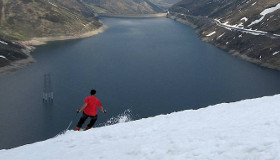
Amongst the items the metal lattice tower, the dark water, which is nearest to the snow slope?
the dark water

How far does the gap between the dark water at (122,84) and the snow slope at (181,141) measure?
55.9 meters

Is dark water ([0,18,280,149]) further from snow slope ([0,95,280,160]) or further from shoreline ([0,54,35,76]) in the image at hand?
snow slope ([0,95,280,160])

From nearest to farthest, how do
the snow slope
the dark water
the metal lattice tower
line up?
1. the snow slope
2. the dark water
3. the metal lattice tower

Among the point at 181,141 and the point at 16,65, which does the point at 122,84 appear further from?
the point at 181,141

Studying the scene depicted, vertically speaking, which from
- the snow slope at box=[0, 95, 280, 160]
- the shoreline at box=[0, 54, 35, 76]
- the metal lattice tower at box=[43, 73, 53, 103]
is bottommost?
the shoreline at box=[0, 54, 35, 76]

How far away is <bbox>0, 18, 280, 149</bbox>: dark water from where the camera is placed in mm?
89875

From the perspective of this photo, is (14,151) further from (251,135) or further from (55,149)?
(251,135)

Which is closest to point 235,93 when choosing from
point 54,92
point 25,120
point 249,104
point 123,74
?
point 123,74

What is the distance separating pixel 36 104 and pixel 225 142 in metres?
90.0

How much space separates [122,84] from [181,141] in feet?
340

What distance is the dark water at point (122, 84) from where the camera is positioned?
89875 millimetres

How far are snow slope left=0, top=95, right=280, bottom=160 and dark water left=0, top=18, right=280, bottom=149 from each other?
55.9 metres

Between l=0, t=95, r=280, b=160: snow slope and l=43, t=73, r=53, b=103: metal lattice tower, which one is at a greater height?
l=0, t=95, r=280, b=160: snow slope

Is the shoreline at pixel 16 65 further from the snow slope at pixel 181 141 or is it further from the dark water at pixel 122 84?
the snow slope at pixel 181 141
